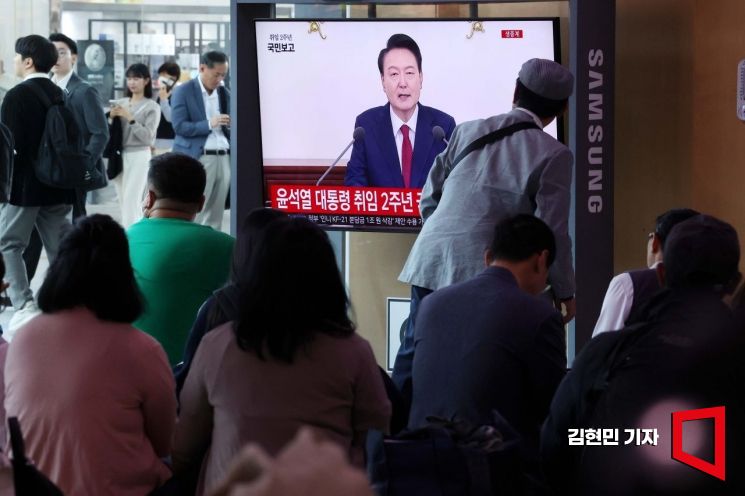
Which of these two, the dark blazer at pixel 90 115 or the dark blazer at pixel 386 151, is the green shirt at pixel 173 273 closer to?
the dark blazer at pixel 386 151

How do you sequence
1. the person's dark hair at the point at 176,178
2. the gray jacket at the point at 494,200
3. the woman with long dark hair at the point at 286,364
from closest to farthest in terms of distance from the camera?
1. the woman with long dark hair at the point at 286,364
2. the person's dark hair at the point at 176,178
3. the gray jacket at the point at 494,200

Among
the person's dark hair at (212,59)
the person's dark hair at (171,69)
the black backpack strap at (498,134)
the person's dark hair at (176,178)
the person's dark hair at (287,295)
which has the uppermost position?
the person's dark hair at (171,69)

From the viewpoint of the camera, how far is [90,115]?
24.6 ft

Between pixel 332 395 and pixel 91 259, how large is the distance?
0.65 meters

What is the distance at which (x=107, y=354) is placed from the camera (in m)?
2.65

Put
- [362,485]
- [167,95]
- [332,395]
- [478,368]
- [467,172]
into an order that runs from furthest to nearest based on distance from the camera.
→ [167,95], [467,172], [478,368], [332,395], [362,485]

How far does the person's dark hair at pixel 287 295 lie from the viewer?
8.27 ft

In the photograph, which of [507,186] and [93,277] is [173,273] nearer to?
[93,277]

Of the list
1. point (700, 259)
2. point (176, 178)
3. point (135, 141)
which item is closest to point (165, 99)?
point (135, 141)

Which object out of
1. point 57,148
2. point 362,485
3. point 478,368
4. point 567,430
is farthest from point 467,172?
point 57,148

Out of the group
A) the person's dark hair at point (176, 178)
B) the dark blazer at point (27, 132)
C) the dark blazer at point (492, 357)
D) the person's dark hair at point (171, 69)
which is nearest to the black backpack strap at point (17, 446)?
the dark blazer at point (492, 357)

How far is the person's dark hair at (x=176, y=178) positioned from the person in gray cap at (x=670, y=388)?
1.37 meters

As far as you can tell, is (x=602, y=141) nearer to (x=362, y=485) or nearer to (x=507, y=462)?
(x=507, y=462)

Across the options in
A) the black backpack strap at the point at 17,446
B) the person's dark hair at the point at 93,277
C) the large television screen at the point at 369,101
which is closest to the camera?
the black backpack strap at the point at 17,446
